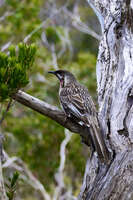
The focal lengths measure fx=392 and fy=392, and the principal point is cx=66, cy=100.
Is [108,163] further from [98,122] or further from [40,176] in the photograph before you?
[40,176]

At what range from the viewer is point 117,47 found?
4797mm

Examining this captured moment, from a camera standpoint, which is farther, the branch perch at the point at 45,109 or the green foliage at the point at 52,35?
the green foliage at the point at 52,35

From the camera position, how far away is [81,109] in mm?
4711

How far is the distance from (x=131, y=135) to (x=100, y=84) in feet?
3.07

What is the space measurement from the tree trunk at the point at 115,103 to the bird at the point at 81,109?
0.09m

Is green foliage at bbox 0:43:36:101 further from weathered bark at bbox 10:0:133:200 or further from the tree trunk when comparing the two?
the tree trunk

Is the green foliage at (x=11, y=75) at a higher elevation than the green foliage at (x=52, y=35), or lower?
lower

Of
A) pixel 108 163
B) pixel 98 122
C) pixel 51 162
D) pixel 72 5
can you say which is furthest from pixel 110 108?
pixel 72 5

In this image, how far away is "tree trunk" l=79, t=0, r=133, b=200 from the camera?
3.86 m

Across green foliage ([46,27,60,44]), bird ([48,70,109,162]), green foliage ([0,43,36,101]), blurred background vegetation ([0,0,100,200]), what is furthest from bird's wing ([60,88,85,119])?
Answer: green foliage ([46,27,60,44])

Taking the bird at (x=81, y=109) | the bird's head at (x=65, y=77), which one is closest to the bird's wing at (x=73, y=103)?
the bird at (x=81, y=109)

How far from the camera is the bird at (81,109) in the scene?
4062 millimetres

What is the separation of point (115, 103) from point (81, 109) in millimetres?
514

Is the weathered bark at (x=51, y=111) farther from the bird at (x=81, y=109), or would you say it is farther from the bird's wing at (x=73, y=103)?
the bird's wing at (x=73, y=103)
